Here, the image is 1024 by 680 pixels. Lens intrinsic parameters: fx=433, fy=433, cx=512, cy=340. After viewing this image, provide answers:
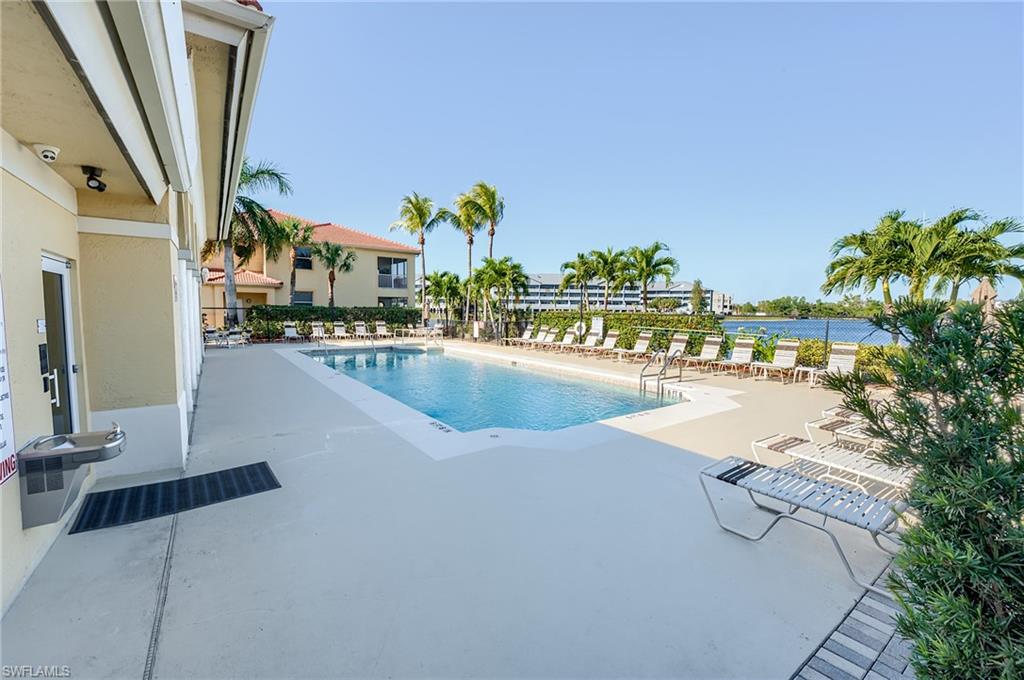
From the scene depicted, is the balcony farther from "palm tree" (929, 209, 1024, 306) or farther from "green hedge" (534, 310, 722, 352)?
"palm tree" (929, 209, 1024, 306)

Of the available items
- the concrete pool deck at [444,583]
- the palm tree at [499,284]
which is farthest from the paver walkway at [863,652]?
the palm tree at [499,284]

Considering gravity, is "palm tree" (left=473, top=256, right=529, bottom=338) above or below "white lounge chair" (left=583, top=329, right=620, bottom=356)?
above

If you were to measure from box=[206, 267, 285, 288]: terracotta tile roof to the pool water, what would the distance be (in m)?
12.1

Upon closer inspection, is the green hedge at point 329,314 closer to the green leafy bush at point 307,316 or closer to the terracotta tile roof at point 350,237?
the green leafy bush at point 307,316

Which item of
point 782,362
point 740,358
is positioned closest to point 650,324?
point 740,358

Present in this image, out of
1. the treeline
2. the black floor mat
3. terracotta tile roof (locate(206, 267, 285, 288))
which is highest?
terracotta tile roof (locate(206, 267, 285, 288))

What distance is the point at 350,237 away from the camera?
2823cm

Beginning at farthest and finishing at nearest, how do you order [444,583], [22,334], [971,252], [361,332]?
[361,332] → [971,252] → [22,334] → [444,583]

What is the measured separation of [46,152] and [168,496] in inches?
113

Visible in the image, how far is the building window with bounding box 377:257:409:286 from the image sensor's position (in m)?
28.9

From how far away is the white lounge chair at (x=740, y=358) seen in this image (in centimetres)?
1095

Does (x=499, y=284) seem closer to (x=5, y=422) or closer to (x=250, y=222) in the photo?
(x=250, y=222)

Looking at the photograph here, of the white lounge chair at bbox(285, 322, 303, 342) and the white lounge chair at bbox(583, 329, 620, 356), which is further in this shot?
the white lounge chair at bbox(285, 322, 303, 342)

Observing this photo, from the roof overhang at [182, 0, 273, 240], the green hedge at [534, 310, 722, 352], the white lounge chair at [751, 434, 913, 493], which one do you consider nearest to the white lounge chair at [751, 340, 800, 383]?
the green hedge at [534, 310, 722, 352]
